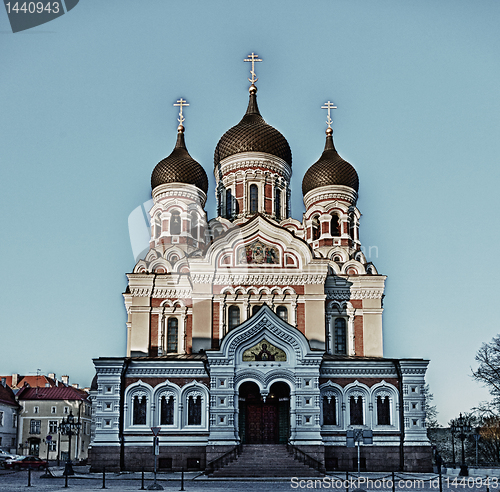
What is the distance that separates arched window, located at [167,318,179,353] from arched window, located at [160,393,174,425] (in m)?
4.61

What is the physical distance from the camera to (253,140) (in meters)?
36.0

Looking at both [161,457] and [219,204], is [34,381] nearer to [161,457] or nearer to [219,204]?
[219,204]

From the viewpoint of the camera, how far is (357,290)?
32.0 meters

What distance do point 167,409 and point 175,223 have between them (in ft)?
38.0

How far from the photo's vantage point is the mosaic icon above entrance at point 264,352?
88.8 ft

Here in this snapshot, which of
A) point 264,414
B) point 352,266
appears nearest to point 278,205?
point 352,266

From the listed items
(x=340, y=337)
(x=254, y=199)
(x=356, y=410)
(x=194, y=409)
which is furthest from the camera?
(x=254, y=199)

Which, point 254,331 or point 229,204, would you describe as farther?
point 229,204

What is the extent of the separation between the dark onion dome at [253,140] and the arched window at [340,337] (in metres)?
9.54

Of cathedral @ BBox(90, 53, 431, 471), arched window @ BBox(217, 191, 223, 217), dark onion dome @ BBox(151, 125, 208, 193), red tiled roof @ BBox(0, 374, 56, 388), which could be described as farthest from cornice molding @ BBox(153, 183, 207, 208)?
red tiled roof @ BBox(0, 374, 56, 388)

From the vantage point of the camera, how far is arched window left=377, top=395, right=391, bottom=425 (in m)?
27.6

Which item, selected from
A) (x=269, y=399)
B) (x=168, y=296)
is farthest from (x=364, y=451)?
(x=168, y=296)

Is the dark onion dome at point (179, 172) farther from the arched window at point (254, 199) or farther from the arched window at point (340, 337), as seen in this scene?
the arched window at point (340, 337)

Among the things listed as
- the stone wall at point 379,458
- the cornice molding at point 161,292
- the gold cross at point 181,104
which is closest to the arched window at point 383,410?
the stone wall at point 379,458
